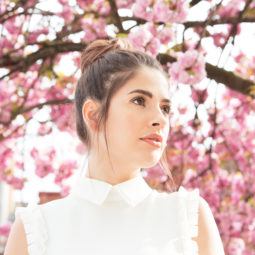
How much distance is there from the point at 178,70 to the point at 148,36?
0.26m

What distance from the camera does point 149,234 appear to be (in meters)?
1.99

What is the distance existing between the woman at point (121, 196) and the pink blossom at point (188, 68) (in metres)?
1.60

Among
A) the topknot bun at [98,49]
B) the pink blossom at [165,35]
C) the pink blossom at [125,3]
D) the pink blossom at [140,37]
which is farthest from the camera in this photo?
the pink blossom at [125,3]

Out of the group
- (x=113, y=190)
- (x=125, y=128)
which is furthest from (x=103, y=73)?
Result: (x=113, y=190)

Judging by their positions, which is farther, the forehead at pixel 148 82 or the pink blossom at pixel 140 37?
the pink blossom at pixel 140 37

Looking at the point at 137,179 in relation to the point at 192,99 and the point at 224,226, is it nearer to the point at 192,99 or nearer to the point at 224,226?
the point at 192,99

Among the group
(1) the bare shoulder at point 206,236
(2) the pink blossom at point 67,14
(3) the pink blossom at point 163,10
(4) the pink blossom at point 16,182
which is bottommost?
(4) the pink blossom at point 16,182

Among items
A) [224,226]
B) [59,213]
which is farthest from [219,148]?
[59,213]

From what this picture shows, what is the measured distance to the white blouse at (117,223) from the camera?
6.44 ft

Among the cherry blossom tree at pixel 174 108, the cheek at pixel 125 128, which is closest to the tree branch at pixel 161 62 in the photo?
the cherry blossom tree at pixel 174 108

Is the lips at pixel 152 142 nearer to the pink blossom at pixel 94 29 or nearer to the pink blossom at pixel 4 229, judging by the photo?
the pink blossom at pixel 94 29

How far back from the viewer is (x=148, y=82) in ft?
6.49

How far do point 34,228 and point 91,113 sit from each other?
38 cm

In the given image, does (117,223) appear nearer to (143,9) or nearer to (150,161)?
(150,161)
